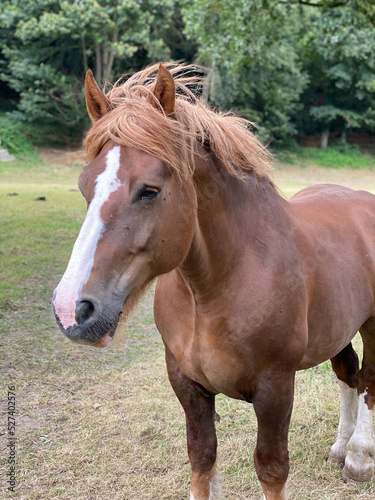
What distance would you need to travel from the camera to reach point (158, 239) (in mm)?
1635

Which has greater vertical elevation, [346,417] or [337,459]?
[346,417]

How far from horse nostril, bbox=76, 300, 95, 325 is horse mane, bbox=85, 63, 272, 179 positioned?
1.84ft

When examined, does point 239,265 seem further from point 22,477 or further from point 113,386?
point 113,386

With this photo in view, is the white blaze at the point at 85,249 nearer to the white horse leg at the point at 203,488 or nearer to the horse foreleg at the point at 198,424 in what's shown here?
the horse foreleg at the point at 198,424

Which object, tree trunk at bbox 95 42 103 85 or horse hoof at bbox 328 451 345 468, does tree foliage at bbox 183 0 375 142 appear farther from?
horse hoof at bbox 328 451 345 468

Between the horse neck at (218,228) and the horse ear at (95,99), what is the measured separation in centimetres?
42

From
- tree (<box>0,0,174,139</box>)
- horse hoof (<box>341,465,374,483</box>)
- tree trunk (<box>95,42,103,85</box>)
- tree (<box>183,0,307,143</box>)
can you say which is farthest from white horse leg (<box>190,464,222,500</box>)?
tree trunk (<box>95,42,103,85</box>)

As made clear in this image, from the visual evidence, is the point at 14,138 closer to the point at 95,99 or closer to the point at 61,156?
the point at 61,156

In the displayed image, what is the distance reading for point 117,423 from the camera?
343 cm

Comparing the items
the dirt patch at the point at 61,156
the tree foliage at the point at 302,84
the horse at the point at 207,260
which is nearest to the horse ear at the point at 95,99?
the horse at the point at 207,260

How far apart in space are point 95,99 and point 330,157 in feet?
88.6

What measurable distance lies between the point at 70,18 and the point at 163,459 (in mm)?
22026

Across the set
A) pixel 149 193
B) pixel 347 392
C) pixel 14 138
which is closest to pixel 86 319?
pixel 149 193

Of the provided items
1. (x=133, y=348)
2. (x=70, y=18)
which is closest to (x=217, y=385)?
(x=133, y=348)
